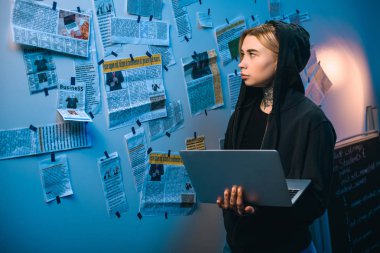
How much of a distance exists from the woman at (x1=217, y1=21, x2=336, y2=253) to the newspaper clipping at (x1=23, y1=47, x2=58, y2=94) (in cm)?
57

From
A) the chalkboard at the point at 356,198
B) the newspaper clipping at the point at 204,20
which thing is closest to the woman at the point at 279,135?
the newspaper clipping at the point at 204,20

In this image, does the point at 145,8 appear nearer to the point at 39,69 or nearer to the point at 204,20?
the point at 204,20

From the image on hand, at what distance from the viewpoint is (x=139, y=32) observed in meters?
1.33

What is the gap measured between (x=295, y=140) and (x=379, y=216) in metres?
1.52

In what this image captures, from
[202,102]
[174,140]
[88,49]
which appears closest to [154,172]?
[174,140]

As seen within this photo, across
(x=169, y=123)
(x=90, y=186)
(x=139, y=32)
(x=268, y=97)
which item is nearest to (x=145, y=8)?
(x=139, y=32)

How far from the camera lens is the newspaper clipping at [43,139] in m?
1.07

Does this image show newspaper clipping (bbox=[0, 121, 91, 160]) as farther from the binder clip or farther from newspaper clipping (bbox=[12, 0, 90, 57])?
newspaper clipping (bbox=[12, 0, 90, 57])

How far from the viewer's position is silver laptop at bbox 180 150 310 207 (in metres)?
0.85

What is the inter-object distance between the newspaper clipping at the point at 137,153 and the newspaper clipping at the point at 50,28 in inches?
12.5

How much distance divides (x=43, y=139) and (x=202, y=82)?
0.68 meters

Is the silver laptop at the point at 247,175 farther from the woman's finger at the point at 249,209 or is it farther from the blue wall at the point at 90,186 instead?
the blue wall at the point at 90,186

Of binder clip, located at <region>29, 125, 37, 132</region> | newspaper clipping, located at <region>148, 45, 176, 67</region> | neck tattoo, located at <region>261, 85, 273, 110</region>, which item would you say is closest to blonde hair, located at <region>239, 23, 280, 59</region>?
neck tattoo, located at <region>261, 85, 273, 110</region>

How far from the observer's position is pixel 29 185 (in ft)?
3.62
